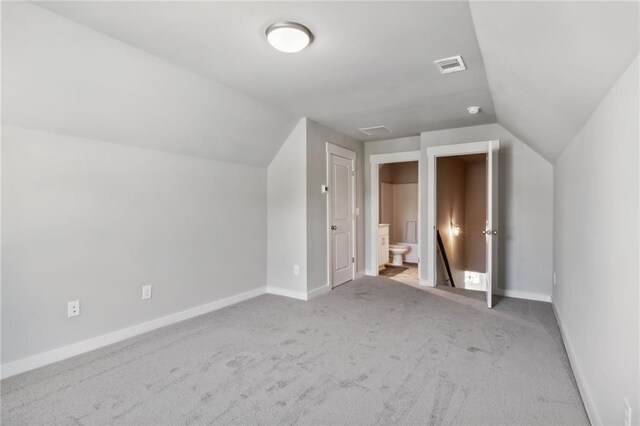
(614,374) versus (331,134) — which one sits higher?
(331,134)

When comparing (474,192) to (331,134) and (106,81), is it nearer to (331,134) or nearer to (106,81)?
(331,134)

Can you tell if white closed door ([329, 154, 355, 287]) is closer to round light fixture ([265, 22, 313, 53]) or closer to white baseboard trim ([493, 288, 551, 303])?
white baseboard trim ([493, 288, 551, 303])

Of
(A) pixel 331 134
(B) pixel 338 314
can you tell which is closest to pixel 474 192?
(A) pixel 331 134

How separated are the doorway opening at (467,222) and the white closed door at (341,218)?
7.12ft

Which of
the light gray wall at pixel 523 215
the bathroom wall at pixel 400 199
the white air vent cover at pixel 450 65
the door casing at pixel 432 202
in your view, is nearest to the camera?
the white air vent cover at pixel 450 65

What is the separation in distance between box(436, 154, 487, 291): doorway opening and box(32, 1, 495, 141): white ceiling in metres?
3.04

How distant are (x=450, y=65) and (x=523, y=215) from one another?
250 centimetres

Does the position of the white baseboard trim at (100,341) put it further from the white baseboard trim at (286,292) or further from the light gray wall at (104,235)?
the white baseboard trim at (286,292)

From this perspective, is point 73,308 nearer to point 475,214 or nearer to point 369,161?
point 369,161

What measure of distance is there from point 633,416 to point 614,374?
0.28 m

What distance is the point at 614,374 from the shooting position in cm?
143

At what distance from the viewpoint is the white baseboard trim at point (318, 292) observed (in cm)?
425

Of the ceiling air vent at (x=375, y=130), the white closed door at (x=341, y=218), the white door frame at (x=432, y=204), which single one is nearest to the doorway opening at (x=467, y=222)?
the white door frame at (x=432, y=204)

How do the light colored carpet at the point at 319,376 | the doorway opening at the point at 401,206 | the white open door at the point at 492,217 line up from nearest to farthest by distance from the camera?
the light colored carpet at the point at 319,376
the white open door at the point at 492,217
the doorway opening at the point at 401,206
